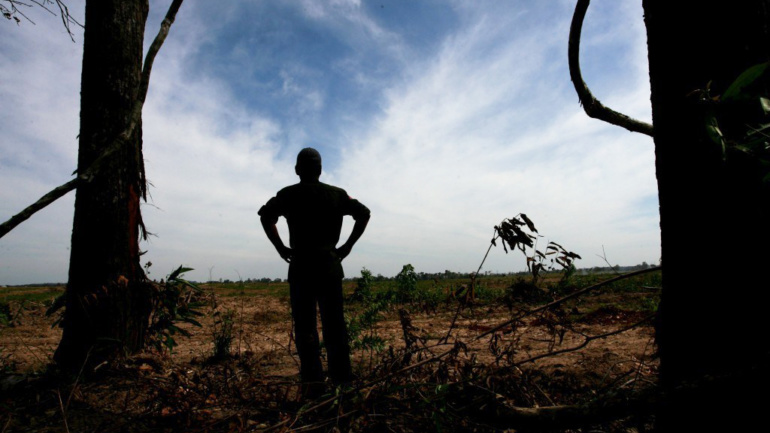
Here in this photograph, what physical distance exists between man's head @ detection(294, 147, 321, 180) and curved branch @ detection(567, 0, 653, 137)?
1.96 metres

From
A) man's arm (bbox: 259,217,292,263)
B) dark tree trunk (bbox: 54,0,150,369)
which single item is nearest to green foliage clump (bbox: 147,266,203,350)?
dark tree trunk (bbox: 54,0,150,369)

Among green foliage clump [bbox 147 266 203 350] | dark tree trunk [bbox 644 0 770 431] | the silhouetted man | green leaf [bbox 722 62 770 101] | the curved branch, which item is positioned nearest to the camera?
green leaf [bbox 722 62 770 101]

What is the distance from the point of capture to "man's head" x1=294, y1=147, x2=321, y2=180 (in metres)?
3.00

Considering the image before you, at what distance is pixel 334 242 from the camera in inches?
117

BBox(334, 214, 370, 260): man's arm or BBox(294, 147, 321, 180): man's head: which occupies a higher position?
BBox(294, 147, 321, 180): man's head

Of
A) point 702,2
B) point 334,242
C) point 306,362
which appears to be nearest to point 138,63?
point 334,242

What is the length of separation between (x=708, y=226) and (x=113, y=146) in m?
2.26

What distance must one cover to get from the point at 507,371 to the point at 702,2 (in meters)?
1.70

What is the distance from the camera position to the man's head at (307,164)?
3.00m

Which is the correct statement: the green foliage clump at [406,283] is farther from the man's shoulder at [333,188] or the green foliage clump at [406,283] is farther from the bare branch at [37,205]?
the bare branch at [37,205]

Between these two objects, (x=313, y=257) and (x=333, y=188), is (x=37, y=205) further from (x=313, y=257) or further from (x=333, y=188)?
(x=333, y=188)

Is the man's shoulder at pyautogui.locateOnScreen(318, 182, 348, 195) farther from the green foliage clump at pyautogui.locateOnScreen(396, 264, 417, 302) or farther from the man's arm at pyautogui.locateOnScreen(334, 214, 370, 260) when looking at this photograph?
the green foliage clump at pyautogui.locateOnScreen(396, 264, 417, 302)

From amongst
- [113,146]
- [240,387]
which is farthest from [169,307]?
[113,146]

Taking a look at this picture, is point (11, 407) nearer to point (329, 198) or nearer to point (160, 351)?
point (160, 351)
